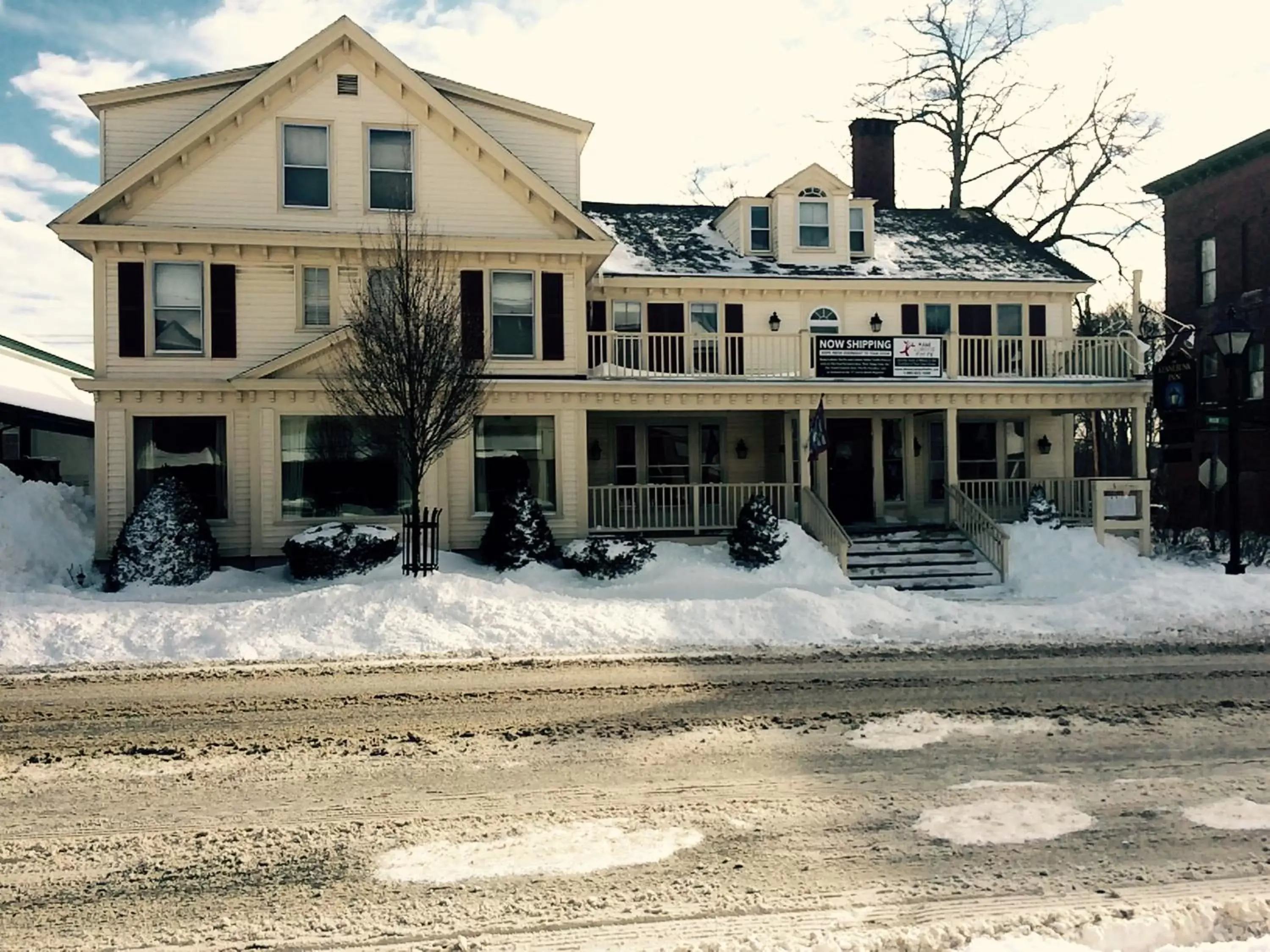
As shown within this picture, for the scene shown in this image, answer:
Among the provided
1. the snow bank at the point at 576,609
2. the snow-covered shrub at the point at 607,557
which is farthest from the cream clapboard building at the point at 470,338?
the snow-covered shrub at the point at 607,557

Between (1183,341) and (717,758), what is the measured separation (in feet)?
68.2

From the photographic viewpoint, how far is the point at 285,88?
18156mm

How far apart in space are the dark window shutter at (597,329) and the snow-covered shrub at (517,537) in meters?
3.72

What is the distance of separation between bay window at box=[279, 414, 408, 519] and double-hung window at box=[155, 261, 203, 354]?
233 centimetres

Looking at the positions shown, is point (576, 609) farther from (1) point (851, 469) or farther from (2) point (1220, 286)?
(2) point (1220, 286)

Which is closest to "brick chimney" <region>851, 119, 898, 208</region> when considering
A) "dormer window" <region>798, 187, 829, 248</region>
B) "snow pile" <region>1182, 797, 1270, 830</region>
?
"dormer window" <region>798, 187, 829, 248</region>

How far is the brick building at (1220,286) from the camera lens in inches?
964

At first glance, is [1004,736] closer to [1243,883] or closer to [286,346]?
[1243,883]

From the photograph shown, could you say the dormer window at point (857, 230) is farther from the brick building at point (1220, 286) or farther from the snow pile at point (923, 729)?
the snow pile at point (923, 729)

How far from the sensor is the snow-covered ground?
39.3ft

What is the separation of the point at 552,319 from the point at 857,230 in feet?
30.6

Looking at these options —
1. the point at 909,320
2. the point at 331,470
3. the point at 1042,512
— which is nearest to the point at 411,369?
the point at 331,470

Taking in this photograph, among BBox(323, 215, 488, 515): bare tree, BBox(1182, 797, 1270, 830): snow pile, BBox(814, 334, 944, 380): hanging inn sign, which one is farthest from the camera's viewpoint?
BBox(814, 334, 944, 380): hanging inn sign

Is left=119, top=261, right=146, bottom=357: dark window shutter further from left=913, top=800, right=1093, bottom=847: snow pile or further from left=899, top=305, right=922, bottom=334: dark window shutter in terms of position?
left=913, top=800, right=1093, bottom=847: snow pile
